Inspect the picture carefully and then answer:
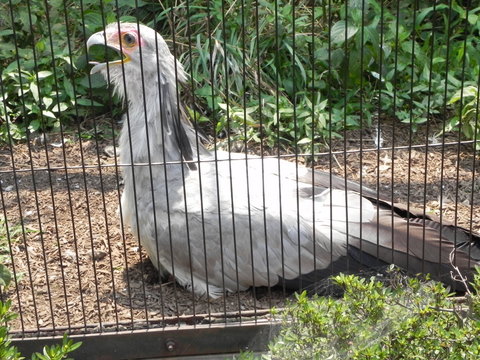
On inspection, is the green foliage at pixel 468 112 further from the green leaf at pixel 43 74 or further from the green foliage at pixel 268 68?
the green leaf at pixel 43 74

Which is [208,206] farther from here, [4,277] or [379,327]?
[379,327]

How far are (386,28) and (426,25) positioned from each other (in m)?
0.36

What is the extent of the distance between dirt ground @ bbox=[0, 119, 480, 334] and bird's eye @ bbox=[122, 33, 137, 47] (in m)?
0.63

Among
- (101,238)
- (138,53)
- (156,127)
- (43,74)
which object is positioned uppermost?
(138,53)

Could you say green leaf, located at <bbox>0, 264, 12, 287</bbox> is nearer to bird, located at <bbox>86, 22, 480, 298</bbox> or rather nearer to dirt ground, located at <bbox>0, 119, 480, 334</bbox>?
dirt ground, located at <bbox>0, 119, 480, 334</bbox>

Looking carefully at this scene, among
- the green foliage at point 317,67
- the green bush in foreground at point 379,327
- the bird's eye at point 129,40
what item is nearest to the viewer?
the green bush in foreground at point 379,327

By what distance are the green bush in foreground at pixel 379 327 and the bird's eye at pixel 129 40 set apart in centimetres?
212

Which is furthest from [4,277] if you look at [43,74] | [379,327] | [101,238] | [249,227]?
[43,74]

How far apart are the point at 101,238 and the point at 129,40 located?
1.31 m

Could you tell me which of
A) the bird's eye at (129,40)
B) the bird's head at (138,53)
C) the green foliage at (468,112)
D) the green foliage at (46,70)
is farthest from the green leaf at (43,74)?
the green foliage at (468,112)

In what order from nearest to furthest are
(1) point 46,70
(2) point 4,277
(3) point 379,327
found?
(3) point 379,327
(2) point 4,277
(1) point 46,70

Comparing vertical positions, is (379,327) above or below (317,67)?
above

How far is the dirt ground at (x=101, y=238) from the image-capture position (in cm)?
423

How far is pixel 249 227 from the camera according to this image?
434cm
